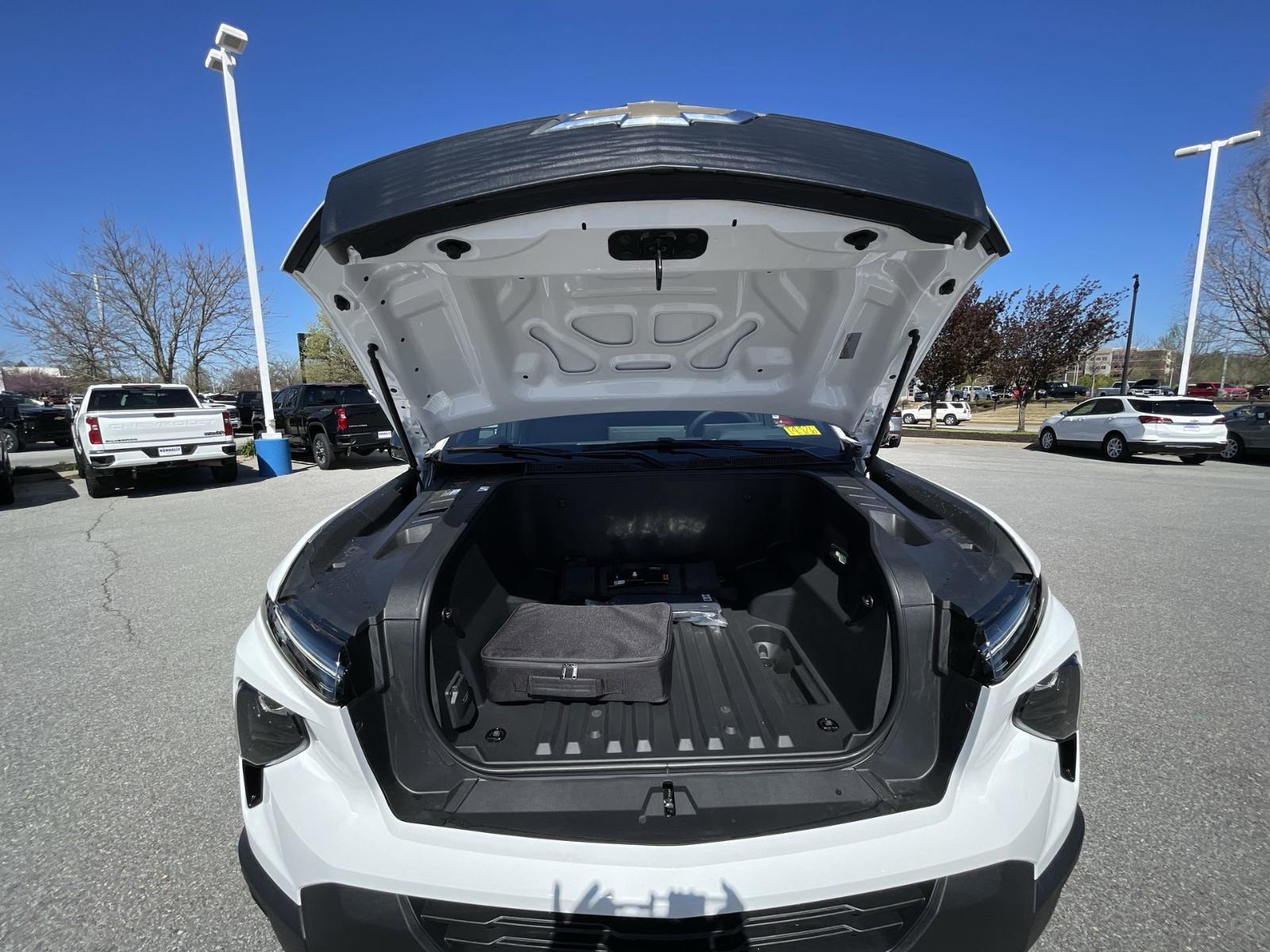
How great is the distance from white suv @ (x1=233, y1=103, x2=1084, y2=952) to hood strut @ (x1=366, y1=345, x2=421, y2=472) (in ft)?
0.04

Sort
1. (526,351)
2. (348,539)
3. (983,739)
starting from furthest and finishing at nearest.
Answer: (526,351), (348,539), (983,739)

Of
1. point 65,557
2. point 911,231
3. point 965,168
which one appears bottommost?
point 65,557

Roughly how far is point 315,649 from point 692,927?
953mm

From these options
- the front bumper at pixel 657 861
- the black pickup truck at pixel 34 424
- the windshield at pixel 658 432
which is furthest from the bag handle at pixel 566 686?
the black pickup truck at pixel 34 424

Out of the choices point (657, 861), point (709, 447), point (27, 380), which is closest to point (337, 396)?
point (709, 447)

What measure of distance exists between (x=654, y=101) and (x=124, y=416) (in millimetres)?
10526

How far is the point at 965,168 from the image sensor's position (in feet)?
4.42

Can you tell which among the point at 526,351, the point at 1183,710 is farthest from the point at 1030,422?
the point at 526,351

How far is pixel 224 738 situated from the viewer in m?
2.58

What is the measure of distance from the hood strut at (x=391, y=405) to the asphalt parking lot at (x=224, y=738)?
144cm

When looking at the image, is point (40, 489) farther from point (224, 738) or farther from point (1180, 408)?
point (1180, 408)

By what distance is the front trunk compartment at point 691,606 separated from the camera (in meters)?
1.63

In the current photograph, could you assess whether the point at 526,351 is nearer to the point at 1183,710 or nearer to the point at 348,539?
the point at 348,539

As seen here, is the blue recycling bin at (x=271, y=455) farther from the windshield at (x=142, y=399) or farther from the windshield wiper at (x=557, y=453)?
the windshield wiper at (x=557, y=453)
